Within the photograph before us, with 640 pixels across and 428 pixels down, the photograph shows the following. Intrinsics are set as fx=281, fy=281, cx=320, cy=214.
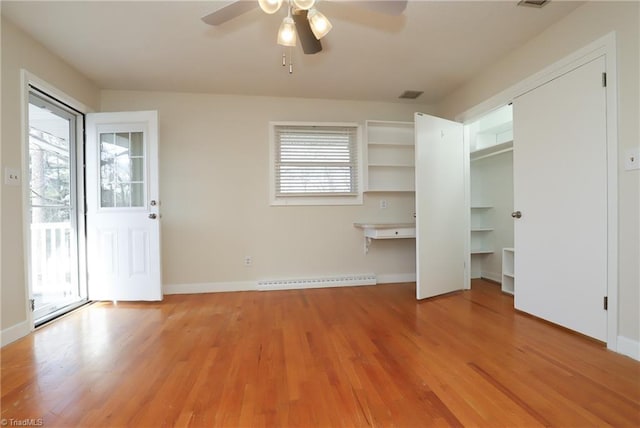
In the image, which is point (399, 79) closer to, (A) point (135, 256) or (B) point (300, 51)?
(B) point (300, 51)

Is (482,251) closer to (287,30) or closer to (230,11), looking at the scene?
(287,30)

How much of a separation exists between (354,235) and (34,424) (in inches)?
126

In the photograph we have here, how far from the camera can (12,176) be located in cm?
221

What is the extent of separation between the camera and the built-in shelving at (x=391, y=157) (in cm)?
384

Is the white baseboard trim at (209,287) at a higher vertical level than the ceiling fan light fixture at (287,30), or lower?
lower

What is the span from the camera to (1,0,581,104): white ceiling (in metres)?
2.14

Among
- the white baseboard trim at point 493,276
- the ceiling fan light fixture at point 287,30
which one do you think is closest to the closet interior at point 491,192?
the white baseboard trim at point 493,276

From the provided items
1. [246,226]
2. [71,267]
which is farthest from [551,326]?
[71,267]

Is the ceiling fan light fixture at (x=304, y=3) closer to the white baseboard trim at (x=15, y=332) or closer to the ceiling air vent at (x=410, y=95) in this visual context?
the ceiling air vent at (x=410, y=95)

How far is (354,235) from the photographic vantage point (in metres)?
3.86

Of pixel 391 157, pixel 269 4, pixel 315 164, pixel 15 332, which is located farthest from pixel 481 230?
pixel 15 332

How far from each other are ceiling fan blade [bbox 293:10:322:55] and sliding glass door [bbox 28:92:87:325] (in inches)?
101

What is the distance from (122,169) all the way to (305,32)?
2.63m

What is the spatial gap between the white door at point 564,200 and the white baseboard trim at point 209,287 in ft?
9.83
